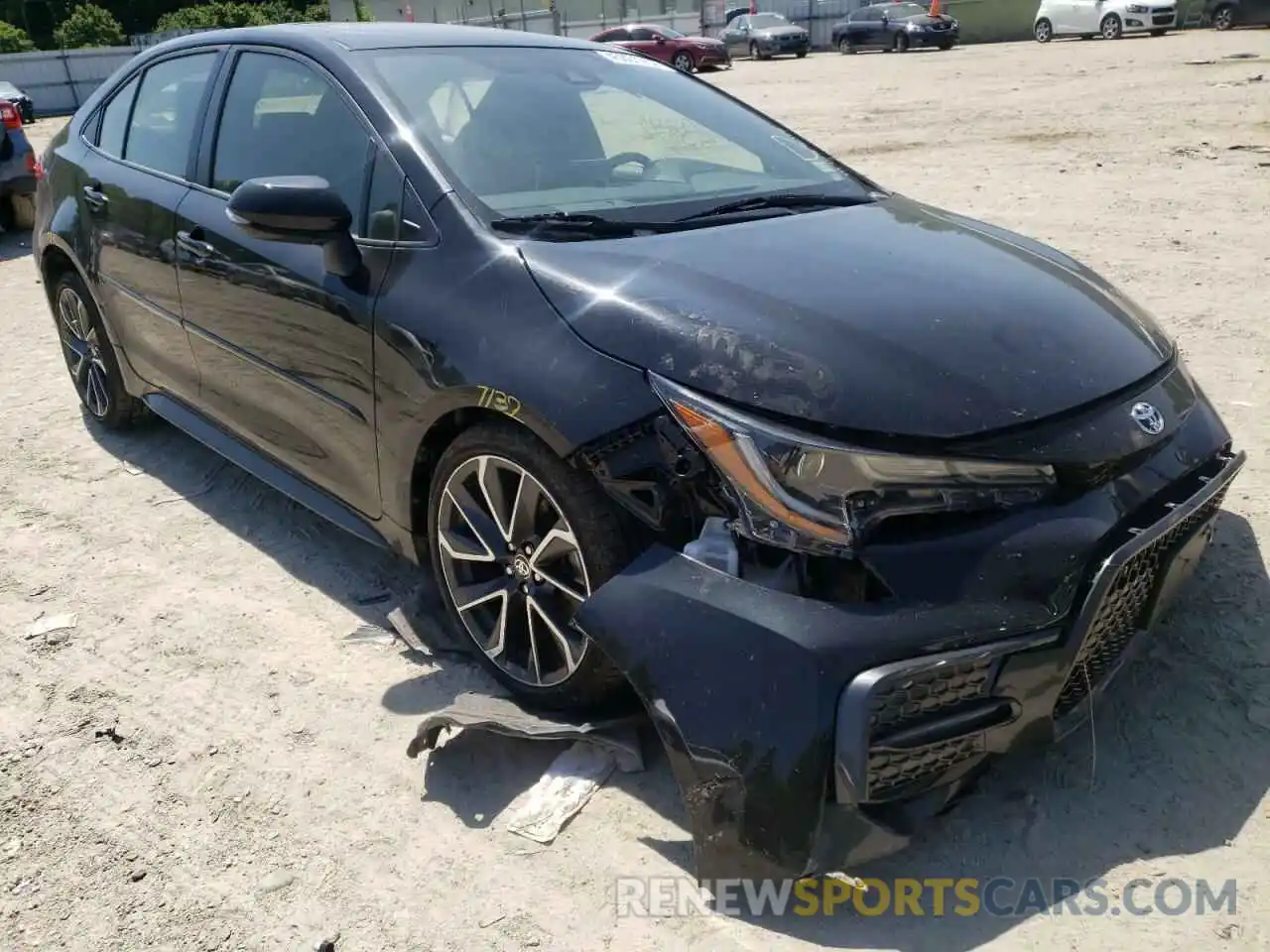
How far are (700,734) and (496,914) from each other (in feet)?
1.94

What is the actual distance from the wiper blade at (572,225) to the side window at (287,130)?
522mm

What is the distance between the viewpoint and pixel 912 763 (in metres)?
2.00

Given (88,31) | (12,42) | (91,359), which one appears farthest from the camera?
(88,31)

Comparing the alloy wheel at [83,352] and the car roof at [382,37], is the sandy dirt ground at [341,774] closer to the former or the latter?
the alloy wheel at [83,352]

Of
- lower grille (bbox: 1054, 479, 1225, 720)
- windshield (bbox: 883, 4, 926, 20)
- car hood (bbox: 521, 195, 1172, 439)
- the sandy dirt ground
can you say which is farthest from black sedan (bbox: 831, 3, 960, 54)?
lower grille (bbox: 1054, 479, 1225, 720)

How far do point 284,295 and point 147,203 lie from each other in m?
1.17

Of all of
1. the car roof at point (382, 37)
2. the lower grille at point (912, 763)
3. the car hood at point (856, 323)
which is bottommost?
the lower grille at point (912, 763)

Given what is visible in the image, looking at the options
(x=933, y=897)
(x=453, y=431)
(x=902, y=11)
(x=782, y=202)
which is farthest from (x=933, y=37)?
(x=933, y=897)

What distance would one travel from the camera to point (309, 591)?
3.50m

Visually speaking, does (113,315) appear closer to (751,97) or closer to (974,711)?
(974,711)

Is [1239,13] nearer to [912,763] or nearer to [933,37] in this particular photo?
[933,37]

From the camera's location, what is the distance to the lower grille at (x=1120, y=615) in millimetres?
2146

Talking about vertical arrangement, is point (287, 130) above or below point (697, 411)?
above

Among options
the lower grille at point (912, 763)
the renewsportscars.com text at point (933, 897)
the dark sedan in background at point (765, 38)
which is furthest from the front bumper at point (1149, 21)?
the lower grille at point (912, 763)
